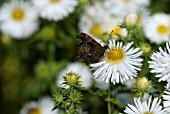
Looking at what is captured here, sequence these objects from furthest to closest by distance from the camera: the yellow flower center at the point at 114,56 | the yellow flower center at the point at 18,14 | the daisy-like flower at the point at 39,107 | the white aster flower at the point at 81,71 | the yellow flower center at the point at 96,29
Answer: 1. the yellow flower center at the point at 18,14
2. the yellow flower center at the point at 96,29
3. the daisy-like flower at the point at 39,107
4. the white aster flower at the point at 81,71
5. the yellow flower center at the point at 114,56

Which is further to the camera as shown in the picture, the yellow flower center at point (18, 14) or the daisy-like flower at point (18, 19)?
the yellow flower center at point (18, 14)

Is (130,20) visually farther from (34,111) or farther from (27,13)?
(27,13)

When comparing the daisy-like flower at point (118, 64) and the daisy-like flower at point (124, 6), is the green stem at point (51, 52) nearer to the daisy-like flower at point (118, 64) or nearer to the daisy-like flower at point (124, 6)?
the daisy-like flower at point (124, 6)

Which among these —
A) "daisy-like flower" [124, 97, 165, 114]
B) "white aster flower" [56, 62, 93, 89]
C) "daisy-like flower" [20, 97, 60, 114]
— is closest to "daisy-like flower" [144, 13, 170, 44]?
"white aster flower" [56, 62, 93, 89]

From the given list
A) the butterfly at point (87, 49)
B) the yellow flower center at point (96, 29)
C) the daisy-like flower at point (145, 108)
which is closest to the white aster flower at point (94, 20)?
the yellow flower center at point (96, 29)

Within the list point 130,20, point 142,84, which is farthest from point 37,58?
point 142,84

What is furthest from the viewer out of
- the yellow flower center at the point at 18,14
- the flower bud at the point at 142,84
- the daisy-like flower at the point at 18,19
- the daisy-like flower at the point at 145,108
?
the yellow flower center at the point at 18,14
